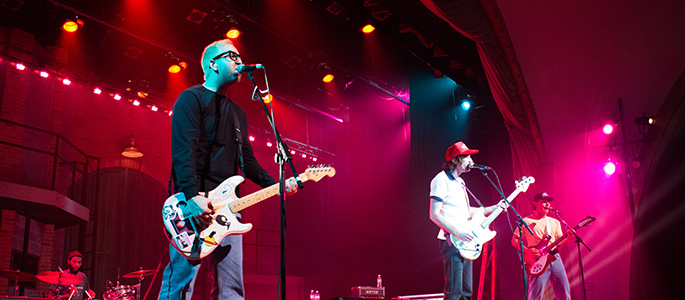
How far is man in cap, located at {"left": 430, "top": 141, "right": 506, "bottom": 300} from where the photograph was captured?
467 centimetres

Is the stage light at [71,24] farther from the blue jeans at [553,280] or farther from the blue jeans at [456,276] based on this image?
the blue jeans at [553,280]

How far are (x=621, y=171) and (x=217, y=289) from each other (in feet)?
28.3

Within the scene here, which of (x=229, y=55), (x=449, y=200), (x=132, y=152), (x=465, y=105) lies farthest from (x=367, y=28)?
(x=132, y=152)

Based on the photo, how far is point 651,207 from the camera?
339 inches

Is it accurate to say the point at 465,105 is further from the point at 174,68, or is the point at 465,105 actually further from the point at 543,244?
the point at 174,68

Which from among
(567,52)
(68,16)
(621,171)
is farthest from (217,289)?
(621,171)

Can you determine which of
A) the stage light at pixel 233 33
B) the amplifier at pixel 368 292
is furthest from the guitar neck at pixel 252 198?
the stage light at pixel 233 33

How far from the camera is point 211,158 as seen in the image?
2990mm

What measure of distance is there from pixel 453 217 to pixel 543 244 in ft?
9.04

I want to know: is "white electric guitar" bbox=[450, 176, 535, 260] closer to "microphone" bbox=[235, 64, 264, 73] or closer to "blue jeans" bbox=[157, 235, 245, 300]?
"blue jeans" bbox=[157, 235, 245, 300]

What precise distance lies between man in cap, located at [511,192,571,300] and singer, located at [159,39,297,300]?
15.0ft

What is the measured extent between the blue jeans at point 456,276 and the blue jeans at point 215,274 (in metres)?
2.31

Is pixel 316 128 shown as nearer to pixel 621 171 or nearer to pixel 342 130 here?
pixel 342 130

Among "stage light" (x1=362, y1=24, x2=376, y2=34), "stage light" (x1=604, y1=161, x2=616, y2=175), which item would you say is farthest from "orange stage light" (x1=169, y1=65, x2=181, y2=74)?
"stage light" (x1=604, y1=161, x2=616, y2=175)
